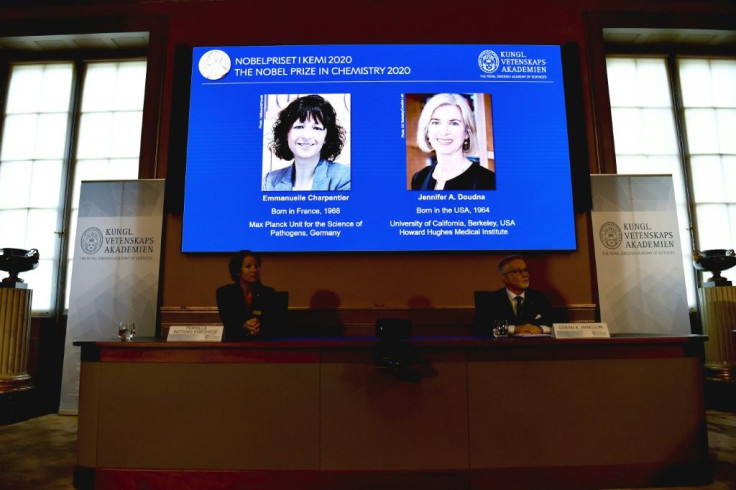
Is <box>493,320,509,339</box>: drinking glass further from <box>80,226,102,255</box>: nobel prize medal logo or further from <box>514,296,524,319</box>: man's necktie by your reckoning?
<box>80,226,102,255</box>: nobel prize medal logo

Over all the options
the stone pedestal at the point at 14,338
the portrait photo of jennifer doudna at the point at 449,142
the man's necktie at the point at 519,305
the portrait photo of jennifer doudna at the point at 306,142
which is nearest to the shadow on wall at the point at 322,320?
the portrait photo of jennifer doudna at the point at 306,142

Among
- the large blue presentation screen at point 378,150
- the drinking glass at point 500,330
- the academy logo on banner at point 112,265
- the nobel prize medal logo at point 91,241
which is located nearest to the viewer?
the drinking glass at point 500,330

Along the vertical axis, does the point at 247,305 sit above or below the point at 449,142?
below

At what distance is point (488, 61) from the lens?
3822mm

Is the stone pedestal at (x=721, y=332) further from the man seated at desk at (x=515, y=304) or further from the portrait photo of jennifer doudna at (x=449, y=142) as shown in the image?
the portrait photo of jennifer doudna at (x=449, y=142)

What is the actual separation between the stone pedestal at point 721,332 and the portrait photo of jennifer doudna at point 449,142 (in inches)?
86.7

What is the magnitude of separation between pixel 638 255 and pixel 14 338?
5.37m

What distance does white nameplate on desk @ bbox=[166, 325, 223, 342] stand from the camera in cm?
220

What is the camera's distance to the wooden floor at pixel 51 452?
2.30m

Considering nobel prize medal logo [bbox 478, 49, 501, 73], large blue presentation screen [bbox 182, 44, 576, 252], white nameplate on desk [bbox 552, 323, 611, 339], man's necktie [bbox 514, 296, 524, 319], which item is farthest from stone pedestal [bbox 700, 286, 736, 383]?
nobel prize medal logo [bbox 478, 49, 501, 73]

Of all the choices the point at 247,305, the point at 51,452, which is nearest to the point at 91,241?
the point at 51,452

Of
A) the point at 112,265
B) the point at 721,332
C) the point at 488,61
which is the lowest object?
the point at 721,332

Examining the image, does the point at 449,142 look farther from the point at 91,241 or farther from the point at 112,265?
the point at 91,241

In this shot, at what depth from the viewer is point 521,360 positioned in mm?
2172
